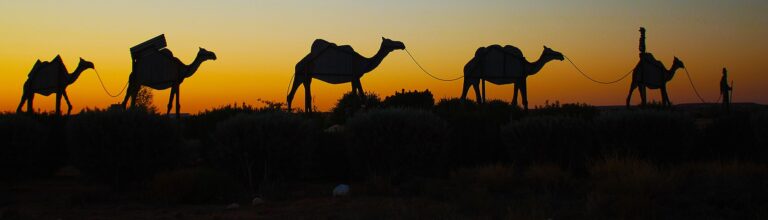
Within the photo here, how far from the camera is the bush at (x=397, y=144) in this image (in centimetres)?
1468

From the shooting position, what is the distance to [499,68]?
85.1 ft

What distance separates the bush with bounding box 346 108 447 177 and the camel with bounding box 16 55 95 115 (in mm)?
14383

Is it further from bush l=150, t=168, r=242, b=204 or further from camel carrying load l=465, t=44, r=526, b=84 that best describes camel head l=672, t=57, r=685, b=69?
bush l=150, t=168, r=242, b=204

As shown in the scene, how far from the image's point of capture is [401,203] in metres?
11.3

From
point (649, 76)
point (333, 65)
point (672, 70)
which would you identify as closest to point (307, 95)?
point (333, 65)

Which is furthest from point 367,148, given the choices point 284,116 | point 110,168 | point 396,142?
point 110,168

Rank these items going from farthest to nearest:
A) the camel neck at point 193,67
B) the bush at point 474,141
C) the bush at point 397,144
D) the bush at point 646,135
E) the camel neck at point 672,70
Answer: the camel neck at point 672,70 → the camel neck at point 193,67 → the bush at point 474,141 → the bush at point 646,135 → the bush at point 397,144

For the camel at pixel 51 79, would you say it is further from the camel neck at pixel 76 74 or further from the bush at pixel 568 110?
the bush at pixel 568 110

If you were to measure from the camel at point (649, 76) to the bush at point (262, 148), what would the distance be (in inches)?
676

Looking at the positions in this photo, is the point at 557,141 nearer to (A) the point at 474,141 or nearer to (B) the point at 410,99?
(A) the point at 474,141

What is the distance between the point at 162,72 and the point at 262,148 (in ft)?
36.3

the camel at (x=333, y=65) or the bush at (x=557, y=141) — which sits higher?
the camel at (x=333, y=65)

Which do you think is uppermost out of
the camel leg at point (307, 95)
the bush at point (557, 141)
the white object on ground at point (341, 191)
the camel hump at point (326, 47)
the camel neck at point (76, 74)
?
the camel hump at point (326, 47)

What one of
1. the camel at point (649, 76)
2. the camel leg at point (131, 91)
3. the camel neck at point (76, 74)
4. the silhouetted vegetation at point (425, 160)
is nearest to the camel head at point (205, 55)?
the camel leg at point (131, 91)
